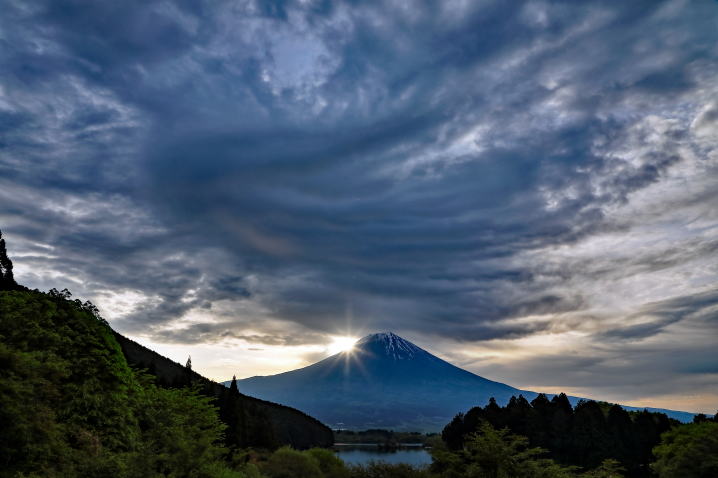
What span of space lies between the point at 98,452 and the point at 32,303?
28.7 ft

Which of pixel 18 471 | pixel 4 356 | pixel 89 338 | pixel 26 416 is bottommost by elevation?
pixel 18 471

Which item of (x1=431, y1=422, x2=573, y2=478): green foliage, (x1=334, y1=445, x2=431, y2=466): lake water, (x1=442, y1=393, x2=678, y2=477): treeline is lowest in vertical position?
(x1=431, y1=422, x2=573, y2=478): green foliage

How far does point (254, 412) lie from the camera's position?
80.5 meters

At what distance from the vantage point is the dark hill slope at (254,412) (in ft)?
231

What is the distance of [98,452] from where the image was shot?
68.0 feet

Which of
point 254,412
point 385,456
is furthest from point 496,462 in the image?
point 385,456

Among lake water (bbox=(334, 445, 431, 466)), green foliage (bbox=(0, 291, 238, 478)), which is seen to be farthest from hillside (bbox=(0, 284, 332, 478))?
lake water (bbox=(334, 445, 431, 466))

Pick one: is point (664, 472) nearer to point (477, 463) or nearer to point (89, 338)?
point (477, 463)

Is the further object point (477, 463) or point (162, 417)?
point (162, 417)

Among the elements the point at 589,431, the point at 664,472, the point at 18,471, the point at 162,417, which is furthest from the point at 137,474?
the point at 589,431

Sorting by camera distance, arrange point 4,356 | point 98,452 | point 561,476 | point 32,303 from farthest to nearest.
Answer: point 32,303 < point 98,452 < point 561,476 < point 4,356

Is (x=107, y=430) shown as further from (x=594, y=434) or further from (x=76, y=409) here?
(x=594, y=434)

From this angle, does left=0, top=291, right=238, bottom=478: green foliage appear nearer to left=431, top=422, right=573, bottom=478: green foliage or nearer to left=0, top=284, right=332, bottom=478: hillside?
left=0, top=284, right=332, bottom=478: hillside

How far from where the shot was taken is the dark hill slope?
231 ft
